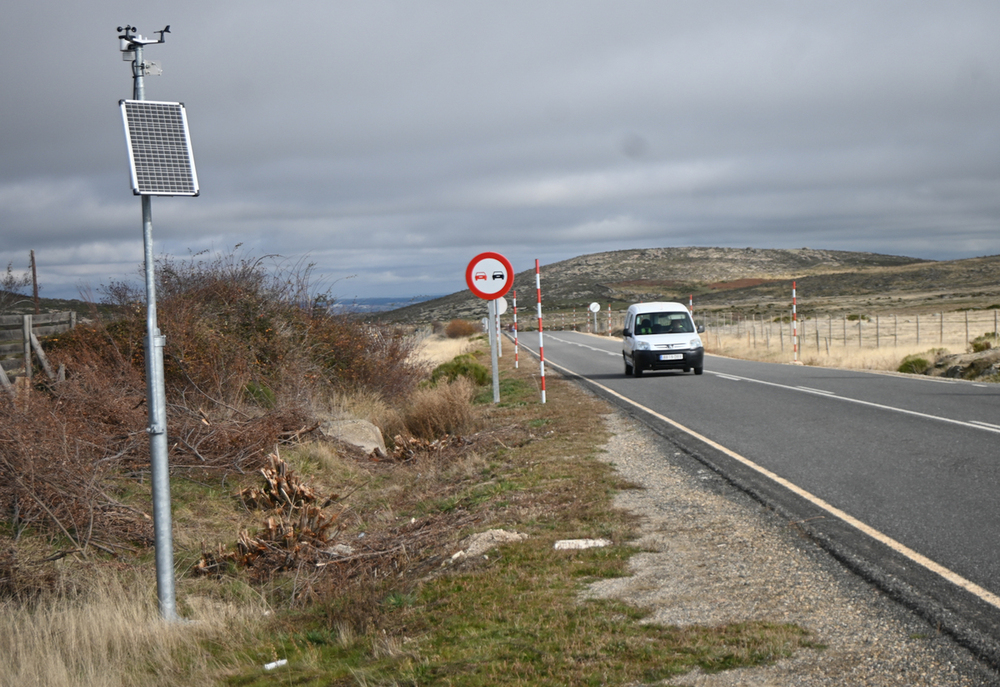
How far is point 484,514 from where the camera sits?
25.3 ft

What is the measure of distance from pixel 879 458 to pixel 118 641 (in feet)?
24.3

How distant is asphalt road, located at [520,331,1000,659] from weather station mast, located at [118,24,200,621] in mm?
4393

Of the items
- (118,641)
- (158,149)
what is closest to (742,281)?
(158,149)

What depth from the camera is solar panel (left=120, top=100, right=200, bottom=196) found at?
5242 mm

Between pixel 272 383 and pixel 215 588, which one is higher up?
pixel 272 383

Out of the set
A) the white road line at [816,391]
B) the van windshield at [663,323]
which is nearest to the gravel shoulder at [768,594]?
the white road line at [816,391]

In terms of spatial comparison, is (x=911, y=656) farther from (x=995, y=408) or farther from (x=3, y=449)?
(x=995, y=408)

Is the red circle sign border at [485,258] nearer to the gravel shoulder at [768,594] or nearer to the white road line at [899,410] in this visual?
the white road line at [899,410]

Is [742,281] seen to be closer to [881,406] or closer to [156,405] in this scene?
[881,406]

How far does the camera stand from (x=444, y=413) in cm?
1414

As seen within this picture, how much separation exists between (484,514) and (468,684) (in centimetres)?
367

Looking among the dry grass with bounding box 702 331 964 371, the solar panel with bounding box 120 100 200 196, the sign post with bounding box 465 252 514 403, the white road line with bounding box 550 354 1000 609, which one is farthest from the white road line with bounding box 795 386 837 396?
the solar panel with bounding box 120 100 200 196

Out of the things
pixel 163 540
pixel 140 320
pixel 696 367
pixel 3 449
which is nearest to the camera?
pixel 163 540

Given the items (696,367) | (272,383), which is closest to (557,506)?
(272,383)
